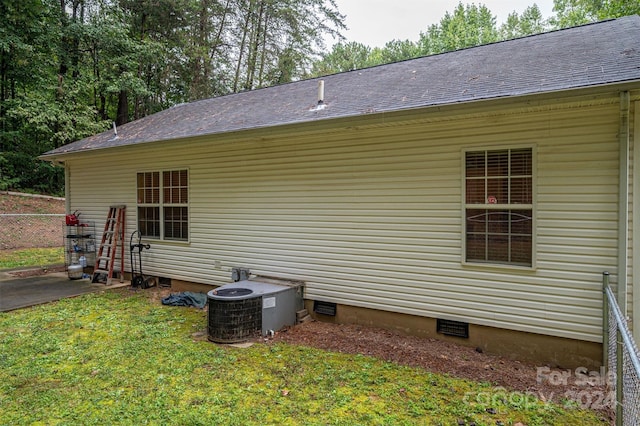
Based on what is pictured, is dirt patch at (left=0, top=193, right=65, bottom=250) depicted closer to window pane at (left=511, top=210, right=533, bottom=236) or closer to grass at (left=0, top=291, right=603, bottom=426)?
grass at (left=0, top=291, right=603, bottom=426)

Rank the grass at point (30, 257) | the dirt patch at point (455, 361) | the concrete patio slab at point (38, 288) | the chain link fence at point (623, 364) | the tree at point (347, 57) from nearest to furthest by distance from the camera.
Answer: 1. the chain link fence at point (623, 364)
2. the dirt patch at point (455, 361)
3. the concrete patio slab at point (38, 288)
4. the grass at point (30, 257)
5. the tree at point (347, 57)

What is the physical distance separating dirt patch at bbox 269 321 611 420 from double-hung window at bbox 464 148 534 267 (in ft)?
3.50

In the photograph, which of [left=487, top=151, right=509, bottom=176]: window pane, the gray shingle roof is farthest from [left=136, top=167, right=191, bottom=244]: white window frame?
[left=487, top=151, right=509, bottom=176]: window pane

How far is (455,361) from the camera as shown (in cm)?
388

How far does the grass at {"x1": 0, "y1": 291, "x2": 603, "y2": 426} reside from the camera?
2.89 meters

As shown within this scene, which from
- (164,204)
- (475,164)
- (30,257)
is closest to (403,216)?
(475,164)

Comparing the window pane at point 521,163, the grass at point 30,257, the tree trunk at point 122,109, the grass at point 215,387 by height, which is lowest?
the grass at point 215,387

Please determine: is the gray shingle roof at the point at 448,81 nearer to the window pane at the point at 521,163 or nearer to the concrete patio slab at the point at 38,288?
the window pane at the point at 521,163

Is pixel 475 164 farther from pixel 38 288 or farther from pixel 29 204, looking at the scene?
pixel 29 204

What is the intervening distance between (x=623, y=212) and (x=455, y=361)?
2165mm

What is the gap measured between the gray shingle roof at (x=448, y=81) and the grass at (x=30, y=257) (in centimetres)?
393

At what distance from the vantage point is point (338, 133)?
5.02m

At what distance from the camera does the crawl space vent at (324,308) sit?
513 cm

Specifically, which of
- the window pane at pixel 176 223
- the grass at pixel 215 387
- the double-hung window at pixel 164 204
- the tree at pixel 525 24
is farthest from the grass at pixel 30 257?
the tree at pixel 525 24
